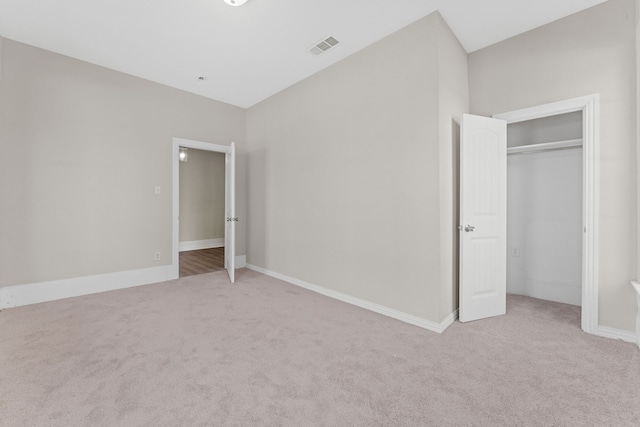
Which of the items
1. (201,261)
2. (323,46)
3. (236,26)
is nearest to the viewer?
(236,26)

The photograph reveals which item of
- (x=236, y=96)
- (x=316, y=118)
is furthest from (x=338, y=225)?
(x=236, y=96)

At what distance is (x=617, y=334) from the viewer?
242 cm

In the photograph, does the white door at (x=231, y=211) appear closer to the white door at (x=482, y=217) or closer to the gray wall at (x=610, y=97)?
the white door at (x=482, y=217)

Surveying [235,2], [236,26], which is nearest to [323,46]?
[236,26]

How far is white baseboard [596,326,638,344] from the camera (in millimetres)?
2360

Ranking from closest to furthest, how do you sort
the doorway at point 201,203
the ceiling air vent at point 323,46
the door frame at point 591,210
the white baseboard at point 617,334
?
the white baseboard at point 617,334 < the door frame at point 591,210 < the ceiling air vent at point 323,46 < the doorway at point 201,203

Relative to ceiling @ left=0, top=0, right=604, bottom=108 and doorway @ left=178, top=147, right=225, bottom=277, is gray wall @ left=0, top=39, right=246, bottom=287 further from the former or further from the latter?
doorway @ left=178, top=147, right=225, bottom=277

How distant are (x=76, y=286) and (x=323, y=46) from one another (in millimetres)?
4374

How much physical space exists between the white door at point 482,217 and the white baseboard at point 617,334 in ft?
2.49

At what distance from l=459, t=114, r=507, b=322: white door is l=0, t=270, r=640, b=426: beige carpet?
264mm

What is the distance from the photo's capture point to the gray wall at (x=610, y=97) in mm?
2389

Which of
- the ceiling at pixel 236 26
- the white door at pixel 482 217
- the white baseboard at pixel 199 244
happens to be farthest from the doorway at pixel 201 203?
the white door at pixel 482 217

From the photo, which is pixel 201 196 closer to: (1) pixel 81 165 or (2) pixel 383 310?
(1) pixel 81 165

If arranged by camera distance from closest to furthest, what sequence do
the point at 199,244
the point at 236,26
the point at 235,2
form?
the point at 235,2 → the point at 236,26 → the point at 199,244
